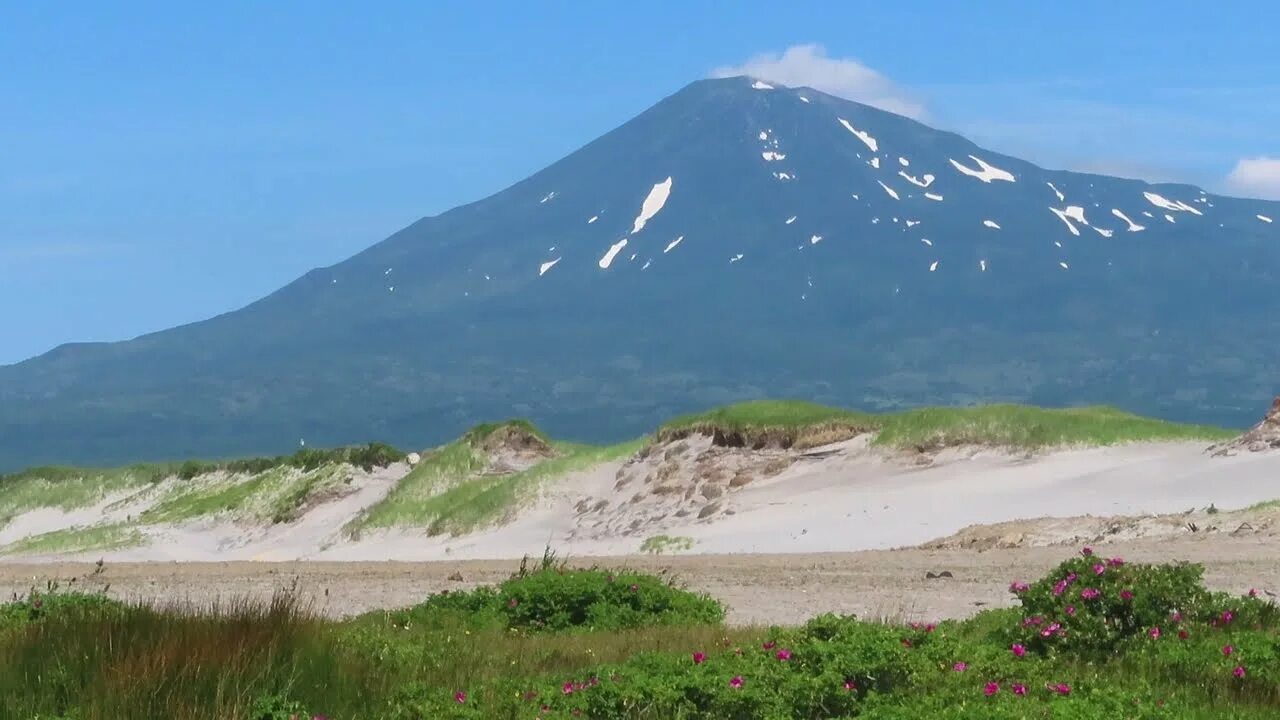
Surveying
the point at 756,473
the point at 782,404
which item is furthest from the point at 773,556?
the point at 782,404

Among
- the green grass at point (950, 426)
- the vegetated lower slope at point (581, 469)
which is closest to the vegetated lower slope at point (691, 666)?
the green grass at point (950, 426)

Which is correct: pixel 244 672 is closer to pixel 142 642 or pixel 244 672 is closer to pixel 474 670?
pixel 142 642

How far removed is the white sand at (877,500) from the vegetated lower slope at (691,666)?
1666 centimetres

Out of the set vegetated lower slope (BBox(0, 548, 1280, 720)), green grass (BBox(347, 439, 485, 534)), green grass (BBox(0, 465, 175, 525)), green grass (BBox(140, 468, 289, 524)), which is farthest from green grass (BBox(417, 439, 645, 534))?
vegetated lower slope (BBox(0, 548, 1280, 720))

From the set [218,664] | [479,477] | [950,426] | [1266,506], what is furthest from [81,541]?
[218,664]

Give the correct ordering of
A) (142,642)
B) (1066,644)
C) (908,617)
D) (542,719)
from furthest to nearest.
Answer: (908,617) → (1066,644) → (142,642) → (542,719)

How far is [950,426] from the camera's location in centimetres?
3728

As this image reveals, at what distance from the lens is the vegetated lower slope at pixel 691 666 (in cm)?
945

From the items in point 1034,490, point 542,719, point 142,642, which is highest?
point 142,642

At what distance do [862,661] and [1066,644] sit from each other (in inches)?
101

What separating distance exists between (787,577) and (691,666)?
1130 cm

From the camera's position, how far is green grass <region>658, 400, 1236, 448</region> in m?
35.9

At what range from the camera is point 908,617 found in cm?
1647

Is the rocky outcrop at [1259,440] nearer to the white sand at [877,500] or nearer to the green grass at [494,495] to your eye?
the white sand at [877,500]
